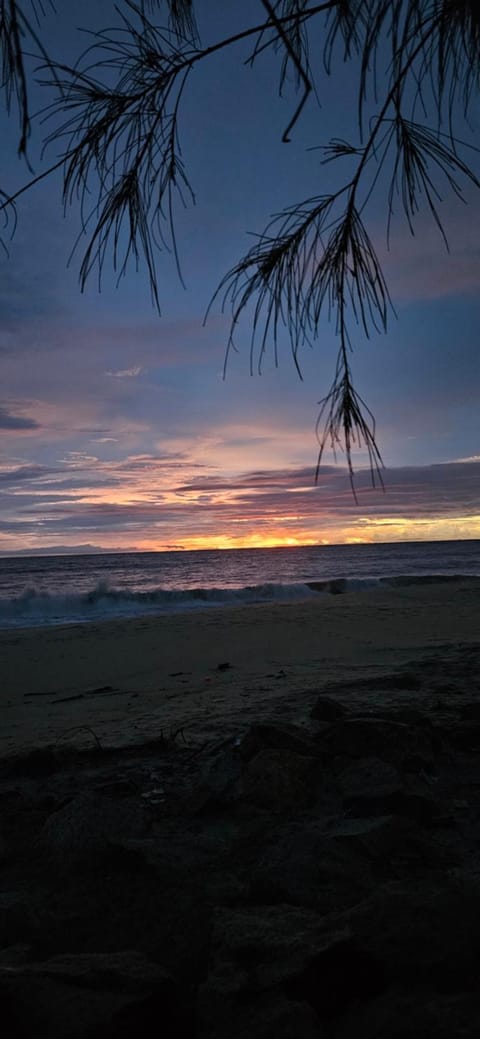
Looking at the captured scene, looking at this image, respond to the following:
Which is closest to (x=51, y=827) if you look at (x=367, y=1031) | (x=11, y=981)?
(x=11, y=981)

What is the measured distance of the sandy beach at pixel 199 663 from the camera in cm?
444

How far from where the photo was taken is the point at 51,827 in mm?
2156

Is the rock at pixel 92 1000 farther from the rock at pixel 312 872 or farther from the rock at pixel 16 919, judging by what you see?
the rock at pixel 312 872

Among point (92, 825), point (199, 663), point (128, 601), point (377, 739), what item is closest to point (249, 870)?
point (92, 825)

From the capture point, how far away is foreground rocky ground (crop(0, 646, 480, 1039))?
3.98 feet

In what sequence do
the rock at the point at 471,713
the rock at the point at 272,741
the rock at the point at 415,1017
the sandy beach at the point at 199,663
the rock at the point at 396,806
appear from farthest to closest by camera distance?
the sandy beach at the point at 199,663
the rock at the point at 471,713
the rock at the point at 272,741
the rock at the point at 396,806
the rock at the point at 415,1017

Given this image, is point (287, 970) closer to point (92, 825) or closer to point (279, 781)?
point (92, 825)

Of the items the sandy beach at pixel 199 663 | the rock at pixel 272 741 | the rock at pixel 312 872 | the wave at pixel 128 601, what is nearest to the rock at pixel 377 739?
the rock at pixel 272 741

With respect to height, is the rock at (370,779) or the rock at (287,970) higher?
the rock at (287,970)

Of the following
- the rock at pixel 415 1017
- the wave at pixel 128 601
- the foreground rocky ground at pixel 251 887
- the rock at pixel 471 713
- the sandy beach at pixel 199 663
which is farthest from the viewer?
the wave at pixel 128 601

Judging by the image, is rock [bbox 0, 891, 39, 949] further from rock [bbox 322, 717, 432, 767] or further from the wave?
the wave

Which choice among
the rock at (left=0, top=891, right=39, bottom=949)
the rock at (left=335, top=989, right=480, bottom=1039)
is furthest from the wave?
the rock at (left=335, top=989, right=480, bottom=1039)

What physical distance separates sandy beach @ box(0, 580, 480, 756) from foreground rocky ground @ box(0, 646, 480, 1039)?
1026 mm

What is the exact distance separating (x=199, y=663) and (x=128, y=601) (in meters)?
12.0
